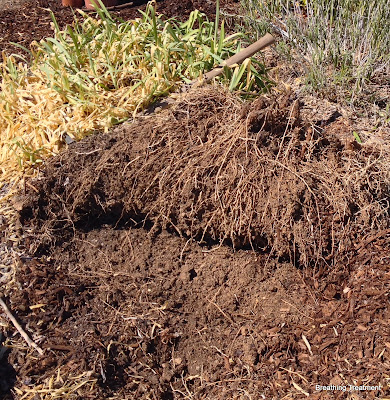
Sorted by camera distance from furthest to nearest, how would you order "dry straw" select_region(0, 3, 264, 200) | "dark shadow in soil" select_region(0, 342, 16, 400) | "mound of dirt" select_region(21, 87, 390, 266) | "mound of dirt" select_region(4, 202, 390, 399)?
"dry straw" select_region(0, 3, 264, 200) < "mound of dirt" select_region(21, 87, 390, 266) < "mound of dirt" select_region(4, 202, 390, 399) < "dark shadow in soil" select_region(0, 342, 16, 400)

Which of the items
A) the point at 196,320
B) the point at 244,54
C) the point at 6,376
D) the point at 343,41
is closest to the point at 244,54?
the point at 244,54

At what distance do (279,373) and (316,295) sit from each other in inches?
21.1

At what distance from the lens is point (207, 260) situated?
10.2 ft

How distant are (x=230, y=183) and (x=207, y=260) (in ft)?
1.71

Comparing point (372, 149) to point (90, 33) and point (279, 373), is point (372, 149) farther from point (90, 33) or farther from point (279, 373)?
point (90, 33)

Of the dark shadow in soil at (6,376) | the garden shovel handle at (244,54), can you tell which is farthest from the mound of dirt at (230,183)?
the dark shadow in soil at (6,376)

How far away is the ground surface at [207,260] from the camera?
2588mm

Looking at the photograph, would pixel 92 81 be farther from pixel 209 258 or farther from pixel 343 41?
pixel 343 41

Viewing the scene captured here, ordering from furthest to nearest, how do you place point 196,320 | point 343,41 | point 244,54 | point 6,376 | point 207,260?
point 343,41 → point 244,54 → point 207,260 → point 196,320 → point 6,376

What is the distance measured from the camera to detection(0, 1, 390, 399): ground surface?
2.59 meters

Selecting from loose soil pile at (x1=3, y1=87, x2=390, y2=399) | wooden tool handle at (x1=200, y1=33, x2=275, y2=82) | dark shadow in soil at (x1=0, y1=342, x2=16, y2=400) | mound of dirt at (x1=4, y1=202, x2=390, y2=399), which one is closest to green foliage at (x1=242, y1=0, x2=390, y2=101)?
wooden tool handle at (x1=200, y1=33, x2=275, y2=82)

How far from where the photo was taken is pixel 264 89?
3.54 metres

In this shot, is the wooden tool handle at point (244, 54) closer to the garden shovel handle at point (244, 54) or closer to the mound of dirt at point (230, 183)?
the garden shovel handle at point (244, 54)

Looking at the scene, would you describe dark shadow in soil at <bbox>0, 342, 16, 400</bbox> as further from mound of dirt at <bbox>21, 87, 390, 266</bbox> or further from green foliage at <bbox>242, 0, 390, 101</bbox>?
green foliage at <bbox>242, 0, 390, 101</bbox>
